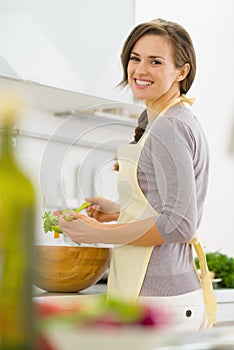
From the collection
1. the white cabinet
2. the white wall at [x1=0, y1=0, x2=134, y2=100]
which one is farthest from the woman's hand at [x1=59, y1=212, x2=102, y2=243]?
the white cabinet

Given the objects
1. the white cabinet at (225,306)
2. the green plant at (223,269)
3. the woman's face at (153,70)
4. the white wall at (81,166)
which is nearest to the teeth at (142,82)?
the woman's face at (153,70)

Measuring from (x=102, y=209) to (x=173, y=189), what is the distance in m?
0.27

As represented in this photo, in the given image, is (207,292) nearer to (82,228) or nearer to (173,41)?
(82,228)

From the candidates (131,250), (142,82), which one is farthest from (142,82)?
(131,250)

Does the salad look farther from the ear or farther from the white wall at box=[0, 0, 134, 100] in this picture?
the white wall at box=[0, 0, 134, 100]

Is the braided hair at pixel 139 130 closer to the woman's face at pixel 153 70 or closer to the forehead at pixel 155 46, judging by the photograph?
the woman's face at pixel 153 70

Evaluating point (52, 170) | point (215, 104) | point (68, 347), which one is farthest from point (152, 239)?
point (215, 104)

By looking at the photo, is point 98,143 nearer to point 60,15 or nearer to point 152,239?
point 152,239

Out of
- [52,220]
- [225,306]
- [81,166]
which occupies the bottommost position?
[225,306]

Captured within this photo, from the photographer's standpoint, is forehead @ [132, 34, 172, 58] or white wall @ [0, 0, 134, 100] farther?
white wall @ [0, 0, 134, 100]

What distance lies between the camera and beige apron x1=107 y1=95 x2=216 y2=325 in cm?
182

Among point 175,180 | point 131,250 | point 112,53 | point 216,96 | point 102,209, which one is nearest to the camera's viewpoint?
point 175,180

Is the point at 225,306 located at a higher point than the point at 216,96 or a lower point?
lower

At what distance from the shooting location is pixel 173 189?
1759 millimetres
